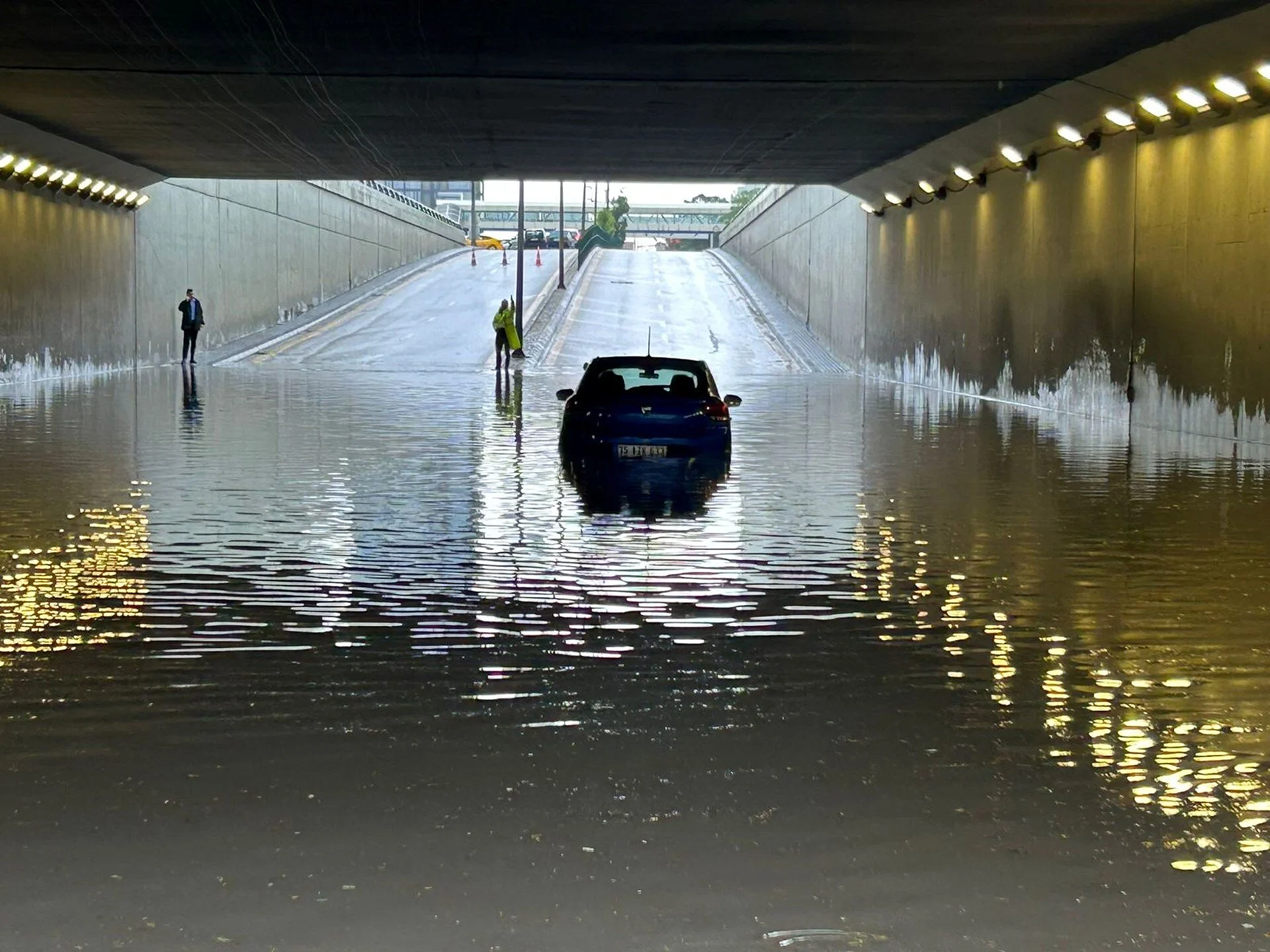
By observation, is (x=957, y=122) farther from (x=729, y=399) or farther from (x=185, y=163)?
(x=185, y=163)

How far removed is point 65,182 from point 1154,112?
2351 centimetres

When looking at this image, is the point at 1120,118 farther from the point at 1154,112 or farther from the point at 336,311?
the point at 336,311

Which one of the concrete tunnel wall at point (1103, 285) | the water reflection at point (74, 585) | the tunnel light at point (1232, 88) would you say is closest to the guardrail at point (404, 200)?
the concrete tunnel wall at point (1103, 285)

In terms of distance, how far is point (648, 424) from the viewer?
1722 centimetres

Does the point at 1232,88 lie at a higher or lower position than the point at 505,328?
higher

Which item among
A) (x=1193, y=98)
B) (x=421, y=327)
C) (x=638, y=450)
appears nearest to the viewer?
(x=638, y=450)

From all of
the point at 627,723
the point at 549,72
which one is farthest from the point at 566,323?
the point at 627,723

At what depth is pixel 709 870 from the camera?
4.64 meters

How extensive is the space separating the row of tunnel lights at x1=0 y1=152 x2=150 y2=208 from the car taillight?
19.7m

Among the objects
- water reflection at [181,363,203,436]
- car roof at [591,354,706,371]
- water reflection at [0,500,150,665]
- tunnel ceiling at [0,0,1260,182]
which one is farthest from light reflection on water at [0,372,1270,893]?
tunnel ceiling at [0,0,1260,182]

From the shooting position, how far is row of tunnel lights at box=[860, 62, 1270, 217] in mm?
20625

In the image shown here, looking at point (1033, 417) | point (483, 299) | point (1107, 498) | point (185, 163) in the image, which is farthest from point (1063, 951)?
point (483, 299)

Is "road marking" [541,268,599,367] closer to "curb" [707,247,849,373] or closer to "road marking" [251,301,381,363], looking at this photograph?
"curb" [707,247,849,373]

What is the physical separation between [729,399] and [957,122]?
1357 centimetres
